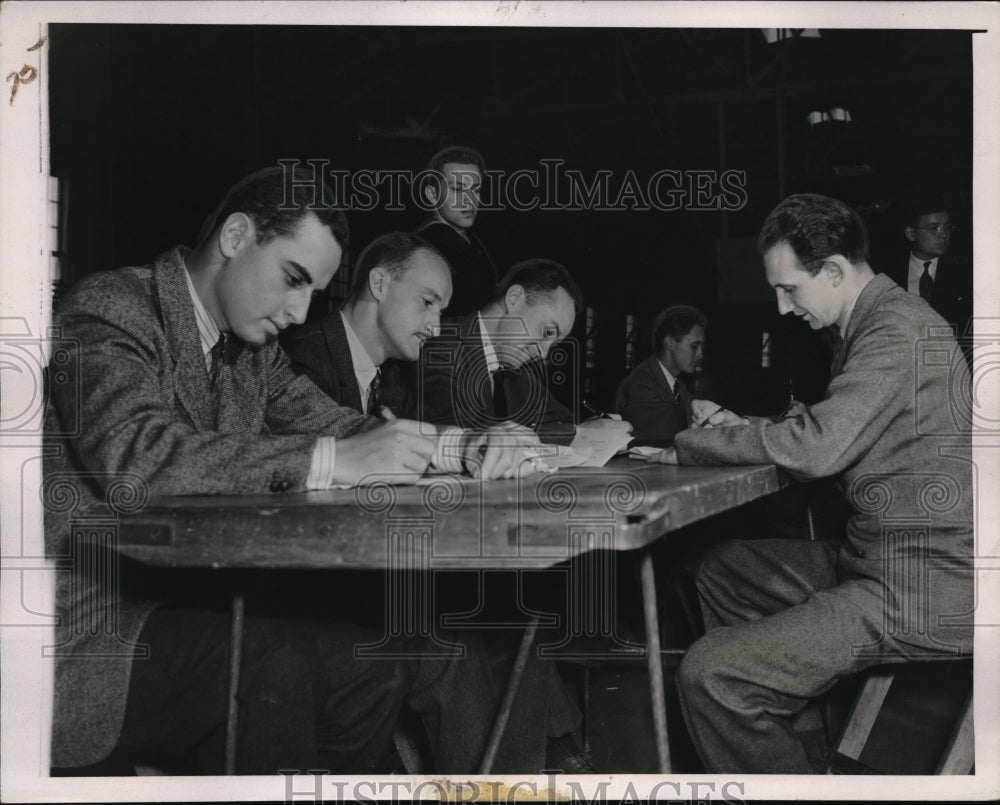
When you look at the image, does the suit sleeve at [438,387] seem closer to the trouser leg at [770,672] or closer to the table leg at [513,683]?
the table leg at [513,683]

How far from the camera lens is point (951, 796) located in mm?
2035

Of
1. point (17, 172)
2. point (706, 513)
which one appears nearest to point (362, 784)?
point (706, 513)

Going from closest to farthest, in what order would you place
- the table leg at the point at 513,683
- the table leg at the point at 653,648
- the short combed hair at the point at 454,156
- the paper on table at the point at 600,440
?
the table leg at the point at 653,648 → the table leg at the point at 513,683 → the paper on table at the point at 600,440 → the short combed hair at the point at 454,156

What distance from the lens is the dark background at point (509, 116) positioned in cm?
221

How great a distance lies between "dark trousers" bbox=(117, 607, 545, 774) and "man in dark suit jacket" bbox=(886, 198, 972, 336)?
58.5 inches

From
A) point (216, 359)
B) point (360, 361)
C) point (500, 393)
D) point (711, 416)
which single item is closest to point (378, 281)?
point (360, 361)

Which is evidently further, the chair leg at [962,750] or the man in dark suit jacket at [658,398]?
the man in dark suit jacket at [658,398]

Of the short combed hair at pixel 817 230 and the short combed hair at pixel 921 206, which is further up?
the short combed hair at pixel 921 206

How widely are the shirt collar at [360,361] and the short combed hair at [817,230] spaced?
1.25 m

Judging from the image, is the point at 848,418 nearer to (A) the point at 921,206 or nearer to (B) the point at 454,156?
(A) the point at 921,206

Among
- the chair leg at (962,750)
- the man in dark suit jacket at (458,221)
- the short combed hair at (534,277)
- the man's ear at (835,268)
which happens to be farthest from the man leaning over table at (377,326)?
the chair leg at (962,750)

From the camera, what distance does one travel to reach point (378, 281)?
2906mm

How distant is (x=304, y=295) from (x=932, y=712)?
2385mm

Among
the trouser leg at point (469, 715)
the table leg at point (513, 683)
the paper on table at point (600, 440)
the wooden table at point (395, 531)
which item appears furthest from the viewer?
the paper on table at point (600, 440)
